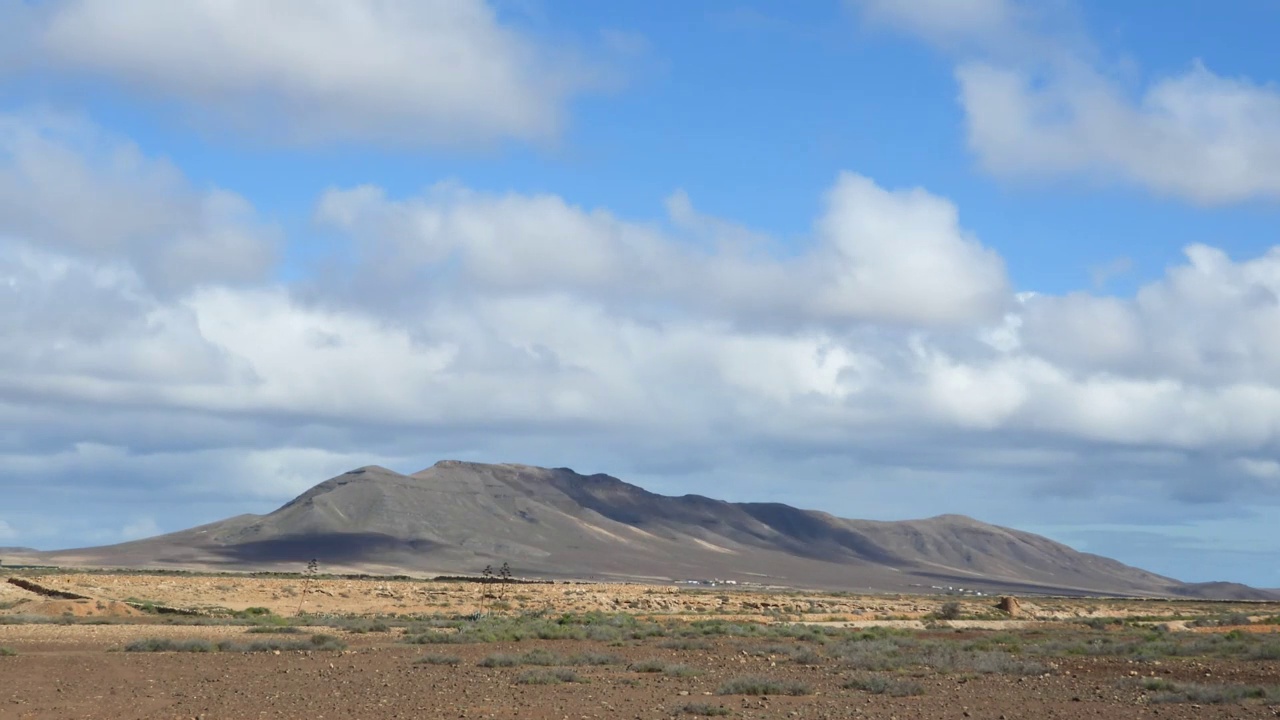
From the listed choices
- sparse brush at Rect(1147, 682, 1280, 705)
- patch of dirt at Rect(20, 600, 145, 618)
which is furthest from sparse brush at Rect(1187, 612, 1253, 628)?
patch of dirt at Rect(20, 600, 145, 618)

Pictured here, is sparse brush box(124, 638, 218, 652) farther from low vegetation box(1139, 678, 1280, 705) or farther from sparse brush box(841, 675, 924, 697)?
low vegetation box(1139, 678, 1280, 705)

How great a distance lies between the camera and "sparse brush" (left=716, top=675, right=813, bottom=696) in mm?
25600

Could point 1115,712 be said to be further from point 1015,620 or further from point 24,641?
point 1015,620

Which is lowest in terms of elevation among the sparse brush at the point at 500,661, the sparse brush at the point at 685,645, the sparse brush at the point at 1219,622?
the sparse brush at the point at 500,661

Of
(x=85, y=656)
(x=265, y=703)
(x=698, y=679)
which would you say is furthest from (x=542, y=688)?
(x=85, y=656)

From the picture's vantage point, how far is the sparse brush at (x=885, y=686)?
25891 mm

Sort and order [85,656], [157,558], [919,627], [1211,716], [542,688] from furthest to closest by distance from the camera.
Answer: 1. [157,558]
2. [919,627]
3. [85,656]
4. [542,688]
5. [1211,716]

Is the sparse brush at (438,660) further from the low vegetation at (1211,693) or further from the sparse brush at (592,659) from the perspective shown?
the low vegetation at (1211,693)

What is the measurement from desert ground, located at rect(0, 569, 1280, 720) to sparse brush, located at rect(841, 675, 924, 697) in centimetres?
6

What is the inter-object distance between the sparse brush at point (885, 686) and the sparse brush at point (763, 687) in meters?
1.11

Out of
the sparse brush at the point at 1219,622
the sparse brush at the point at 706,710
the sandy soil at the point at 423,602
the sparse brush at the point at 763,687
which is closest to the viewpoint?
the sparse brush at the point at 706,710

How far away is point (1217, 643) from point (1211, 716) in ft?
70.1

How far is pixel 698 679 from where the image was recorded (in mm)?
28547

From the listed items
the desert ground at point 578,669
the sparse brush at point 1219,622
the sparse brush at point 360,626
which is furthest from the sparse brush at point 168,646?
the sparse brush at point 1219,622
